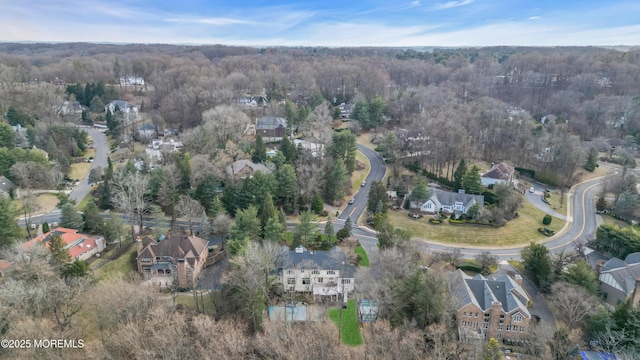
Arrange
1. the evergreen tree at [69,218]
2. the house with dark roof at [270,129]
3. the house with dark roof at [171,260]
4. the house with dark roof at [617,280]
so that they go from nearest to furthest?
the house with dark roof at [617,280]
the house with dark roof at [171,260]
the evergreen tree at [69,218]
the house with dark roof at [270,129]

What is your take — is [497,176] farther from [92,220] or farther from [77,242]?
[77,242]

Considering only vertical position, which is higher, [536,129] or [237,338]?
[536,129]

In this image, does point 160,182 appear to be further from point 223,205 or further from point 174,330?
point 174,330

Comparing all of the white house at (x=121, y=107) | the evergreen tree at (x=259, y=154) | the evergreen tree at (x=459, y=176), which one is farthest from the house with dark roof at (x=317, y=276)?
the white house at (x=121, y=107)

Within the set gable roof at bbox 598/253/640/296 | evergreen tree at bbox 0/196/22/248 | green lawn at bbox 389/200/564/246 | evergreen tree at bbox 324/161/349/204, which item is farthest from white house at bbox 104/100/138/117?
gable roof at bbox 598/253/640/296

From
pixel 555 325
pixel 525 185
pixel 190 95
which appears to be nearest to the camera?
pixel 555 325

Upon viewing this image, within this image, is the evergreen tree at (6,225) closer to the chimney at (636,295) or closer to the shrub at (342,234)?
the shrub at (342,234)

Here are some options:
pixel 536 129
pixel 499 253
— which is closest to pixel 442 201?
pixel 499 253

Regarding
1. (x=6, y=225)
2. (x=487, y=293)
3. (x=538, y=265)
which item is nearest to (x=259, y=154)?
(x=6, y=225)
